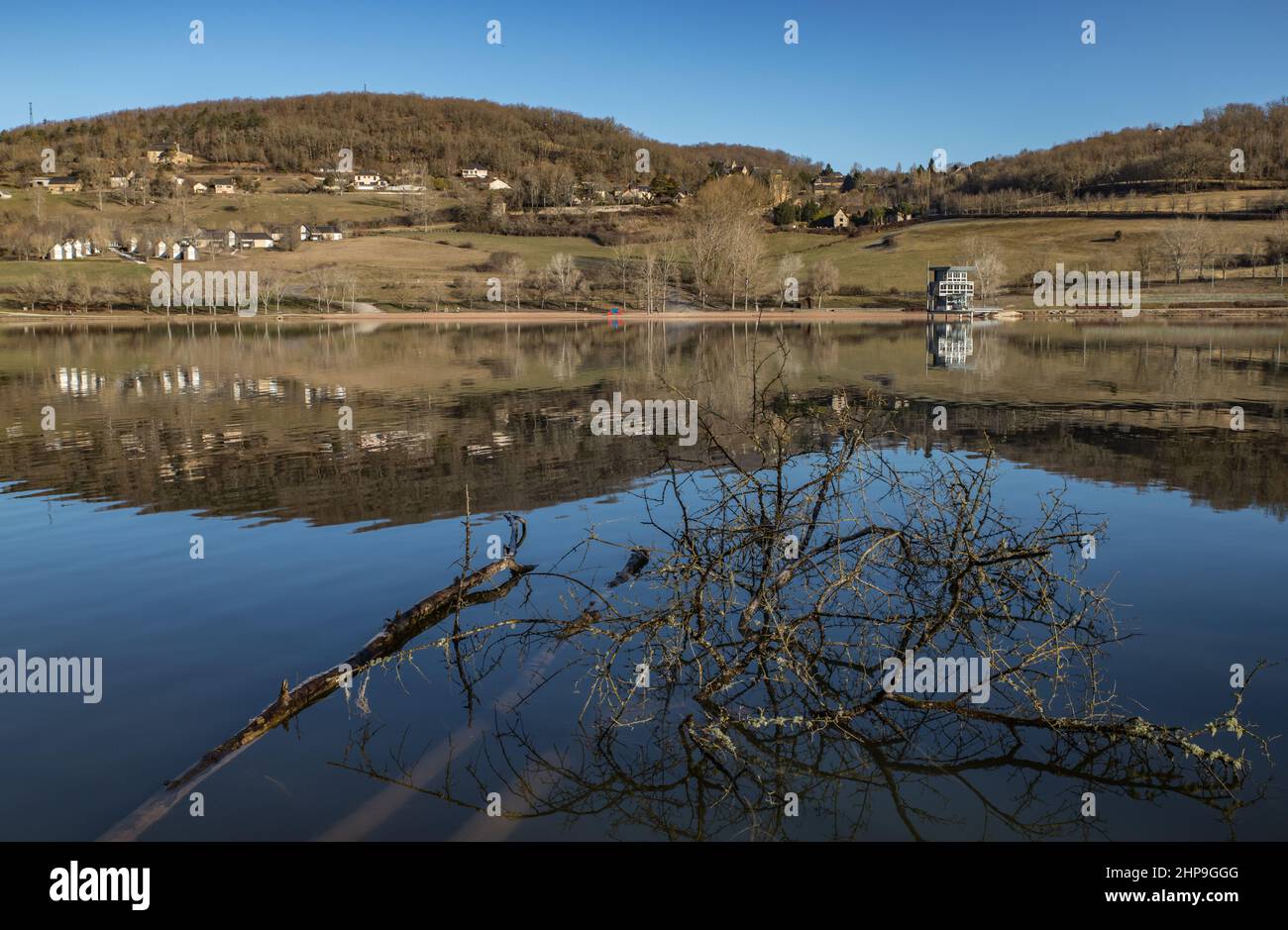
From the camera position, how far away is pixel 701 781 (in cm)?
802

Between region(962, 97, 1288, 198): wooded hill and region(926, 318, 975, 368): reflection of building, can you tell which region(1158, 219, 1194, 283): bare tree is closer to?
region(926, 318, 975, 368): reflection of building

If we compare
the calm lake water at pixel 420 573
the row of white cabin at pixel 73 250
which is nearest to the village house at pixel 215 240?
the row of white cabin at pixel 73 250

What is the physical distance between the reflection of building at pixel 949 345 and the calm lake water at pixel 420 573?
965 cm

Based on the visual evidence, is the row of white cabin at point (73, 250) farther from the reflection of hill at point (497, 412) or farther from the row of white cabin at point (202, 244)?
the reflection of hill at point (497, 412)

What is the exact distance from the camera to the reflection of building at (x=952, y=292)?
102 meters

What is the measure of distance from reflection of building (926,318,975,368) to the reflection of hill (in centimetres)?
133

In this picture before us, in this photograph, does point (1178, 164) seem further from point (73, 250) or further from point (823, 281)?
point (73, 250)
